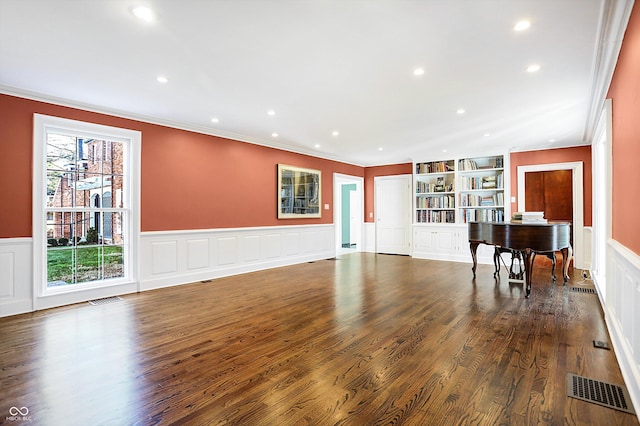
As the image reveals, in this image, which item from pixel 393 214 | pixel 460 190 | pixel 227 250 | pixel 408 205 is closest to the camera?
pixel 227 250

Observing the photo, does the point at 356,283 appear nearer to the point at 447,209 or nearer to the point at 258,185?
the point at 258,185

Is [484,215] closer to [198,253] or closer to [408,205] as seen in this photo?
[408,205]

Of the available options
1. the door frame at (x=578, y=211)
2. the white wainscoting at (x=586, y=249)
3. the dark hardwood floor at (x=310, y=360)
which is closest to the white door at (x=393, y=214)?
the door frame at (x=578, y=211)

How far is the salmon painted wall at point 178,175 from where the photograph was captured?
356 centimetres

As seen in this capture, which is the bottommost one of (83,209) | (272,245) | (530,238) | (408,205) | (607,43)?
(272,245)

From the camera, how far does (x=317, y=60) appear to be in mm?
2906

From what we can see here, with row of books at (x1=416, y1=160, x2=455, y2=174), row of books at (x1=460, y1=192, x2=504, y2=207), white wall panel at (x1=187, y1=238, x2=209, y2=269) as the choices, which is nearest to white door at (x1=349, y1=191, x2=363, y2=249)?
row of books at (x1=416, y1=160, x2=455, y2=174)

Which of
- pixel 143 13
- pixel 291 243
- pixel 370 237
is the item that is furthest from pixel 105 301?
pixel 370 237

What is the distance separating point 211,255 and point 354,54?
3.90 m

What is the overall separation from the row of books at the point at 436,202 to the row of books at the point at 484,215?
0.36 meters

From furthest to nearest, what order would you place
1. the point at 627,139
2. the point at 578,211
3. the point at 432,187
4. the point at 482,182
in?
the point at 432,187
the point at 482,182
the point at 578,211
the point at 627,139

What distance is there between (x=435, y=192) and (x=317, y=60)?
5.50 metres

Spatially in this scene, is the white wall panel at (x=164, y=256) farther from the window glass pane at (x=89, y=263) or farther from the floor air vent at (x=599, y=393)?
the floor air vent at (x=599, y=393)

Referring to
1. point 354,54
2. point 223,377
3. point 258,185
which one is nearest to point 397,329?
point 223,377
